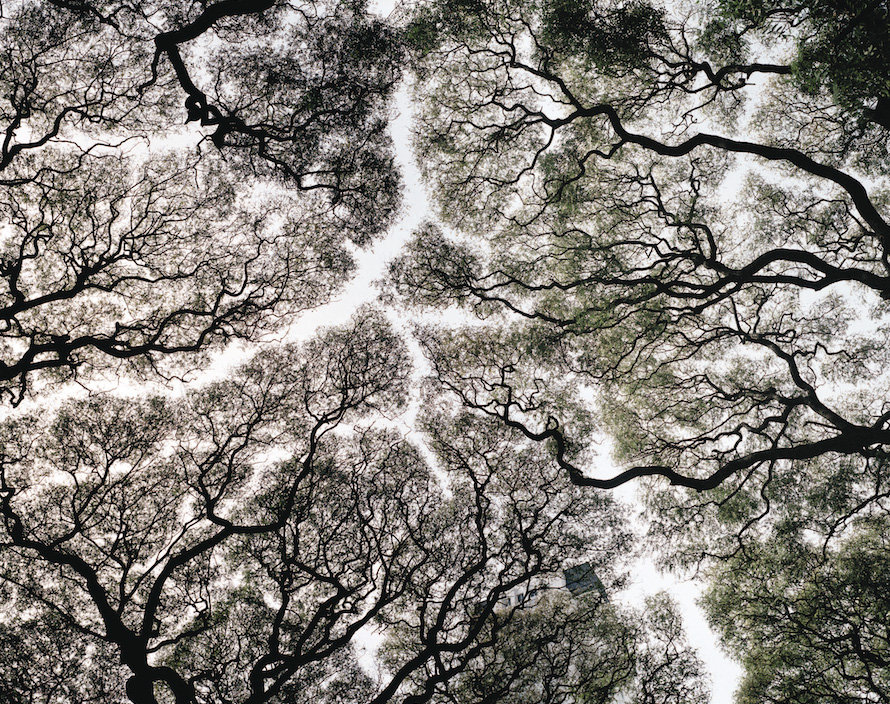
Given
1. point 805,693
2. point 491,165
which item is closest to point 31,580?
point 491,165

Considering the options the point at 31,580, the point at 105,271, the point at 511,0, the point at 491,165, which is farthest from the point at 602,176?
the point at 31,580

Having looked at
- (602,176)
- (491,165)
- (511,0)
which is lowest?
(602,176)

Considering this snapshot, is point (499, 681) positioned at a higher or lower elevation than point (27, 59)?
lower

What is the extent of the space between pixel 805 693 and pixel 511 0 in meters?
21.1

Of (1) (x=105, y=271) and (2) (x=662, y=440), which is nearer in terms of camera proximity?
(1) (x=105, y=271)

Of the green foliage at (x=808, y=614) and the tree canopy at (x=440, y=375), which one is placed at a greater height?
the tree canopy at (x=440, y=375)

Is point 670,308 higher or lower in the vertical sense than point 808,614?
higher

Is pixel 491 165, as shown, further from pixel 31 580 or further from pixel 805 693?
pixel 805 693

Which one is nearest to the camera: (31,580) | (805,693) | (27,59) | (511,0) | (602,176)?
(27,59)

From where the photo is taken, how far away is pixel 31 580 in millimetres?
13148

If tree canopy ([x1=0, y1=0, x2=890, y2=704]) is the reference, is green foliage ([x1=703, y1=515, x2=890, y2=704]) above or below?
below

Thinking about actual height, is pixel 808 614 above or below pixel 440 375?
below

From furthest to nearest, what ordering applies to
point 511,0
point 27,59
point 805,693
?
point 805,693
point 511,0
point 27,59

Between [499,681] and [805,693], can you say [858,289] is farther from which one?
[499,681]
